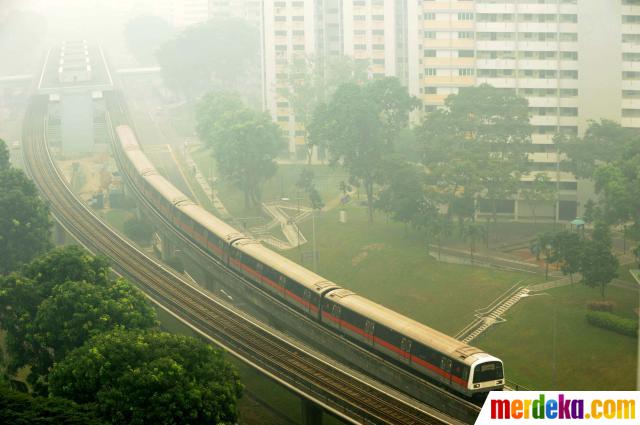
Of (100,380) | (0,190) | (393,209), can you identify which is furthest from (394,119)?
(100,380)

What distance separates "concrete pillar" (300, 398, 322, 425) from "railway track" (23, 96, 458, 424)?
107cm

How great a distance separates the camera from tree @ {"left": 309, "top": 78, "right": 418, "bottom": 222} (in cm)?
11144

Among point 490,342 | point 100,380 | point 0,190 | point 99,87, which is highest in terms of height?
point 99,87

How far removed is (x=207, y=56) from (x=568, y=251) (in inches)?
4310

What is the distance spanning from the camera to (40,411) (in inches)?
1784

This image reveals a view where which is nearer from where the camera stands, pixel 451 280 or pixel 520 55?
pixel 451 280

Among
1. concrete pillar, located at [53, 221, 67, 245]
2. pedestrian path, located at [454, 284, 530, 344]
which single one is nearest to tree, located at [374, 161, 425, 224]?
pedestrian path, located at [454, 284, 530, 344]

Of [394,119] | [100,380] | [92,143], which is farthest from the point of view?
A: [92,143]

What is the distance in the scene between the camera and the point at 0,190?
3433 inches

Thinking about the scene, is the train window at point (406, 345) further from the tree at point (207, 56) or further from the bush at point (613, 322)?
the tree at point (207, 56)

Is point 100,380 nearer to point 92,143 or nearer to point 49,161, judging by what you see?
point 49,161

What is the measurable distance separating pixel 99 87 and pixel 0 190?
86.9 meters

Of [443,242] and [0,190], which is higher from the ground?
[0,190]

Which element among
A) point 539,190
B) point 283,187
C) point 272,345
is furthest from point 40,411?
point 283,187
